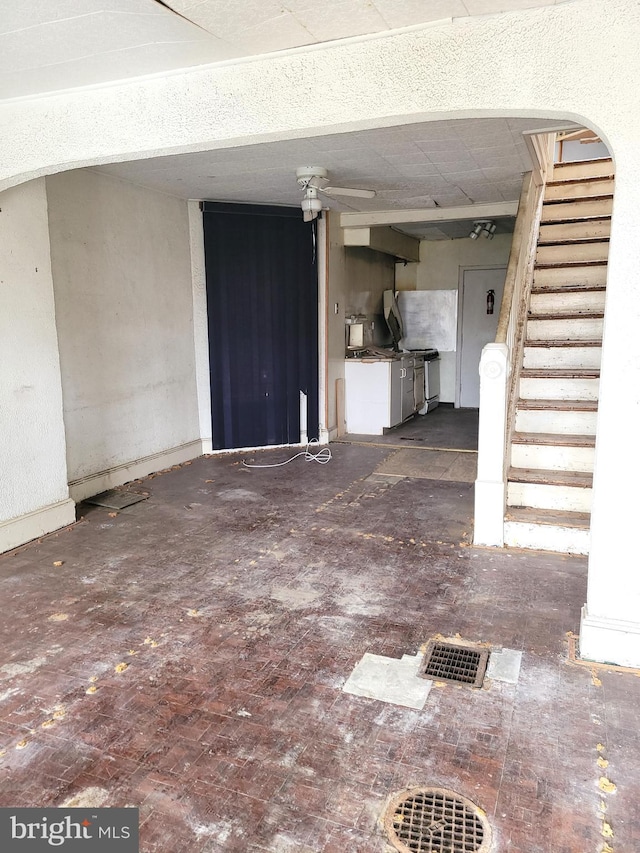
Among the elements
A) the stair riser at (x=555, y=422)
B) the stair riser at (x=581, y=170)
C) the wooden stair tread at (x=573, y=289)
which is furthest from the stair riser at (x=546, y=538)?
the stair riser at (x=581, y=170)

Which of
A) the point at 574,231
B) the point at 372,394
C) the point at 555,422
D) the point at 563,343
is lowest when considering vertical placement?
the point at 372,394

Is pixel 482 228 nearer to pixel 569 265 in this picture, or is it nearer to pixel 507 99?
pixel 569 265

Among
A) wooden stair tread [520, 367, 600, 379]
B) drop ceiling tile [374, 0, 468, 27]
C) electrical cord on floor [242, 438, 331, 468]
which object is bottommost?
electrical cord on floor [242, 438, 331, 468]

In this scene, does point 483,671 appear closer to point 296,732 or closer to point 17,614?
point 296,732

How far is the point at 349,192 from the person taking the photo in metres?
5.90

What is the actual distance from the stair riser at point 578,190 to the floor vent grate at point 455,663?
494 centimetres

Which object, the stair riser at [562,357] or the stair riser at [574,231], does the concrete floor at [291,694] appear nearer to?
the stair riser at [562,357]

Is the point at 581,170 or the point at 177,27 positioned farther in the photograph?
the point at 581,170

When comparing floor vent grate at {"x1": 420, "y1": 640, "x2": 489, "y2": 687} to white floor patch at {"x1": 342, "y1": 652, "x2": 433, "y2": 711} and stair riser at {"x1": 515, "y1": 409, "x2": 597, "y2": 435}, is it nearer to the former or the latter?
white floor patch at {"x1": 342, "y1": 652, "x2": 433, "y2": 711}

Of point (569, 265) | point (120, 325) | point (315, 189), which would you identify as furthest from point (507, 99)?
point (120, 325)

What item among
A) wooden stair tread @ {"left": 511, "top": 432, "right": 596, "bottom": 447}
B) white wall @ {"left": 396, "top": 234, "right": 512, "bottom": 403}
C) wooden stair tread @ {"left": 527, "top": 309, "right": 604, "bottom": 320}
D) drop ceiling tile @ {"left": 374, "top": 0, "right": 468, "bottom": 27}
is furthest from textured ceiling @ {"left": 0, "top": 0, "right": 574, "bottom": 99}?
white wall @ {"left": 396, "top": 234, "right": 512, "bottom": 403}

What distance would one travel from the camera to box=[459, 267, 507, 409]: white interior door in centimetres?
945

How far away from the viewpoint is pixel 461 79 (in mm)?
2498

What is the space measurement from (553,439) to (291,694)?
2.78 m
